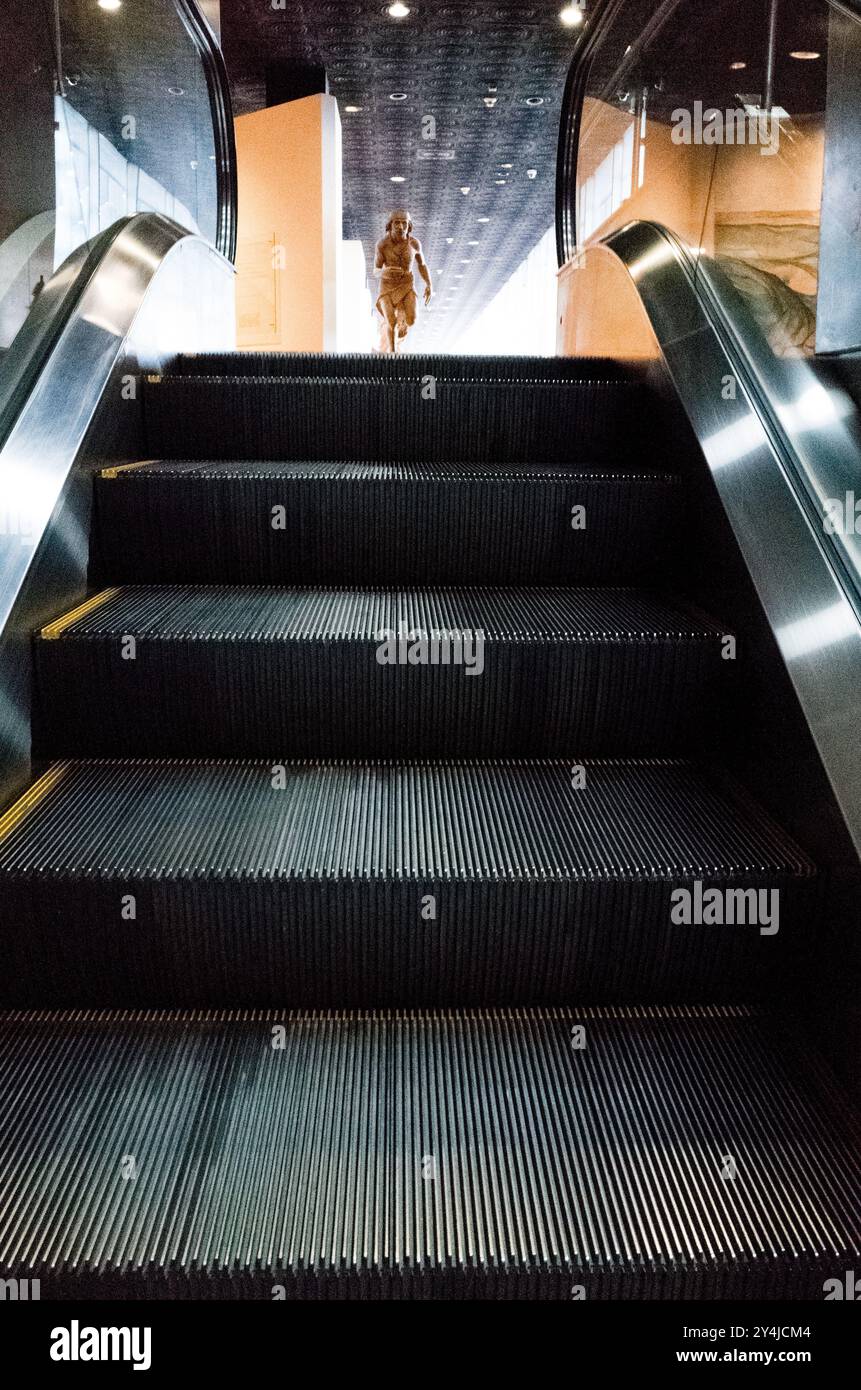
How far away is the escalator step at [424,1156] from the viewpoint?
0.96m

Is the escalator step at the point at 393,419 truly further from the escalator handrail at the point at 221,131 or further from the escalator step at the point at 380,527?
the escalator handrail at the point at 221,131

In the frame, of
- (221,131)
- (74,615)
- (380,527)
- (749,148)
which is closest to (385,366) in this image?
(380,527)

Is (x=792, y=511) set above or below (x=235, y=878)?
above

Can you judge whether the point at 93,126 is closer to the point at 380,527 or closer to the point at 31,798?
the point at 380,527

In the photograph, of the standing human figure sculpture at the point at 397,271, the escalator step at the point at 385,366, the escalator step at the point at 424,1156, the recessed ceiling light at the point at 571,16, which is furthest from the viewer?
the recessed ceiling light at the point at 571,16

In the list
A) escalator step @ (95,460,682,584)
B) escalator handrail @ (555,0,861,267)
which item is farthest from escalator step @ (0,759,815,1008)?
escalator handrail @ (555,0,861,267)

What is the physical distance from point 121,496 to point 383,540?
0.51 m

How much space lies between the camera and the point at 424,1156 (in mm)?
1079

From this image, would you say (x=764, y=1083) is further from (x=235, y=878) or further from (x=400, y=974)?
(x=235, y=878)

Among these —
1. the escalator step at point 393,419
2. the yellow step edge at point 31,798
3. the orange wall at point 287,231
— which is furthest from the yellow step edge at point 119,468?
the orange wall at point 287,231

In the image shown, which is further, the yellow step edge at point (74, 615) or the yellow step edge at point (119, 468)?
the yellow step edge at point (119, 468)

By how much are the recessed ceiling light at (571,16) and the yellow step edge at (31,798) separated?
33.8 ft

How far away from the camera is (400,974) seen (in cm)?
133
